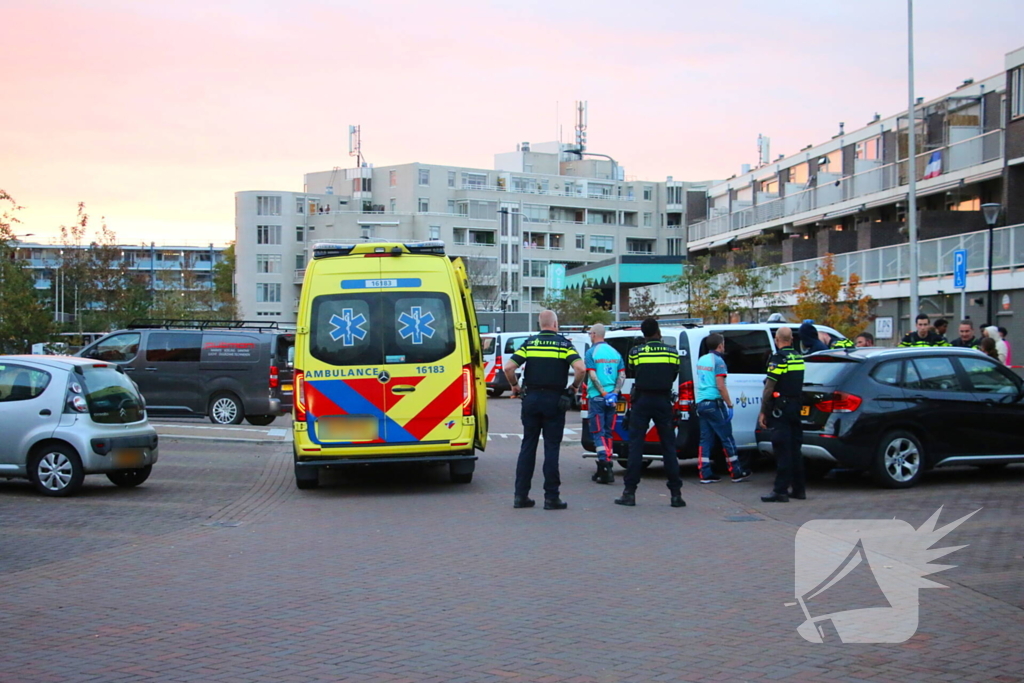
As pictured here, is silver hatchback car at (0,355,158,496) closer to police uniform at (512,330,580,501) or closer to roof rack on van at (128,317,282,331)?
police uniform at (512,330,580,501)

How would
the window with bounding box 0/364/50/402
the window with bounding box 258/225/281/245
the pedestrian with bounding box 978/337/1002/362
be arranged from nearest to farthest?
the window with bounding box 0/364/50/402 → the pedestrian with bounding box 978/337/1002/362 → the window with bounding box 258/225/281/245

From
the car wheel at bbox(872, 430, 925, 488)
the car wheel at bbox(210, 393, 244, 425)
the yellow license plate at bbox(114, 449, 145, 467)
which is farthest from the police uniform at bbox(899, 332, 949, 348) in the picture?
the car wheel at bbox(210, 393, 244, 425)

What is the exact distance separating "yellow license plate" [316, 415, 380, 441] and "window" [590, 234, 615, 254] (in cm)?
9063

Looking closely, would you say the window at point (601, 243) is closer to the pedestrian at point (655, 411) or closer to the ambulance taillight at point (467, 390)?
the ambulance taillight at point (467, 390)

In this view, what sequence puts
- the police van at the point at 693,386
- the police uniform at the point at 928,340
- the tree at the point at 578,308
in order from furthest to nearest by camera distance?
the tree at the point at 578,308
the police uniform at the point at 928,340
the police van at the point at 693,386

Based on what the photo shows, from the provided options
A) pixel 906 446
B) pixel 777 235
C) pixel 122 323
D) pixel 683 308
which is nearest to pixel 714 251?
pixel 777 235

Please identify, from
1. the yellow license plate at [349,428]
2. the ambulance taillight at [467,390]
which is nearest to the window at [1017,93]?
the ambulance taillight at [467,390]

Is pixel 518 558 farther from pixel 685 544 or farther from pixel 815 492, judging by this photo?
pixel 815 492

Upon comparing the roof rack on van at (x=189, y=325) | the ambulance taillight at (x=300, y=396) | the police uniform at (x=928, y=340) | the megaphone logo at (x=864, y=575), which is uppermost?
the roof rack on van at (x=189, y=325)

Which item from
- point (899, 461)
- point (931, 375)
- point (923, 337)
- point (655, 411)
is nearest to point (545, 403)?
point (655, 411)

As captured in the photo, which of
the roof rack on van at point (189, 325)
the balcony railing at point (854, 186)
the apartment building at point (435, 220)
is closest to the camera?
the roof rack on van at point (189, 325)

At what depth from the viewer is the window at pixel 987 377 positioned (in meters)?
12.4

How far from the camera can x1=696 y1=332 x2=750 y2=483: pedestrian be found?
1239 centimetres

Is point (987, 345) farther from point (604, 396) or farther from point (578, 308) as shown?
point (578, 308)
